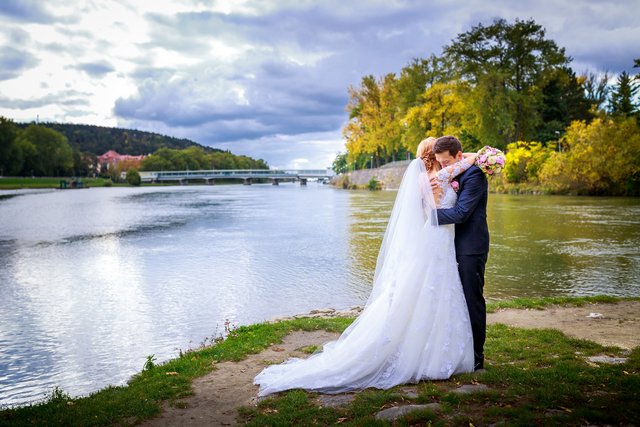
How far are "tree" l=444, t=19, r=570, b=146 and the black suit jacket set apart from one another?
49.8 m

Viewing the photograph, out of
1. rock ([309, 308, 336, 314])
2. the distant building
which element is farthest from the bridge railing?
rock ([309, 308, 336, 314])

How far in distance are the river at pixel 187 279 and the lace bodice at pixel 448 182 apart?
17.8ft

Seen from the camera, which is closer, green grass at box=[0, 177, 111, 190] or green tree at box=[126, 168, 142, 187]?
green grass at box=[0, 177, 111, 190]

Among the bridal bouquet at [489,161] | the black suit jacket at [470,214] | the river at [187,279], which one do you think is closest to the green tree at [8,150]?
the river at [187,279]

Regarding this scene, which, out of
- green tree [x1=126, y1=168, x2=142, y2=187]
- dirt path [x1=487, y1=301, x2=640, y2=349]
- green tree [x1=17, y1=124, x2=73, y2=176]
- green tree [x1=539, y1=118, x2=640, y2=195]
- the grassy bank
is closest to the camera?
the grassy bank

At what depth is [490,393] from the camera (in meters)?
4.90

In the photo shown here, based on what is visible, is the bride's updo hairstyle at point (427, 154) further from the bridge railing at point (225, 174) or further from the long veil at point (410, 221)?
the bridge railing at point (225, 174)

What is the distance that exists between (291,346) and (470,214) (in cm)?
369

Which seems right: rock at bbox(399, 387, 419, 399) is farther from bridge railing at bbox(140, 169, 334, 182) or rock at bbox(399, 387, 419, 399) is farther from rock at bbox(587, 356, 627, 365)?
bridge railing at bbox(140, 169, 334, 182)

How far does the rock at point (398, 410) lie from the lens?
14.8 ft

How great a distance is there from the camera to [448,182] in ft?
19.3

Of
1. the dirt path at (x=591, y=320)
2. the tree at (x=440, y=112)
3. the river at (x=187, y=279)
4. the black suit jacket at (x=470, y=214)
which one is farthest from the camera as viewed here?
the tree at (x=440, y=112)

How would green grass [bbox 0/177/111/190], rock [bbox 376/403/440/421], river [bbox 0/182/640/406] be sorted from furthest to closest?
green grass [bbox 0/177/111/190]
river [bbox 0/182/640/406]
rock [bbox 376/403/440/421]

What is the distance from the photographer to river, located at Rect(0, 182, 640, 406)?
8.89 m
